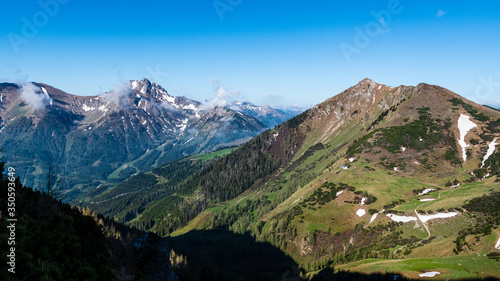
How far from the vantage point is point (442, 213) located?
104812mm

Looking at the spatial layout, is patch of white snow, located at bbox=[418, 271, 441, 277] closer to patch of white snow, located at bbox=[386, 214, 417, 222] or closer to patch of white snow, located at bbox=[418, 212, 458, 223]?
patch of white snow, located at bbox=[418, 212, 458, 223]

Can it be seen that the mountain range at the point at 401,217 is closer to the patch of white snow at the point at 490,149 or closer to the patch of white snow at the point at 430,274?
the patch of white snow at the point at 430,274

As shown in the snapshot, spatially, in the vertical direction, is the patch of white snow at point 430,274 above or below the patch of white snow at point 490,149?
below

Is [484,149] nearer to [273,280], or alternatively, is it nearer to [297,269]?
[297,269]

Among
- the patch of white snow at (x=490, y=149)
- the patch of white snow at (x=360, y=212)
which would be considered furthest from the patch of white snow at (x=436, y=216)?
the patch of white snow at (x=490, y=149)

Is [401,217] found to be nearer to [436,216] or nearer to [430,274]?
[436,216]

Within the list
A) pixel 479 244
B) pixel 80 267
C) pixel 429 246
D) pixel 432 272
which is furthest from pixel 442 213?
pixel 80 267

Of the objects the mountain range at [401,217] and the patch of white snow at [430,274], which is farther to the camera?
the mountain range at [401,217]

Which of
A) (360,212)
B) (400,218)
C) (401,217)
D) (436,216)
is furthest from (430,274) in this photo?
(360,212)

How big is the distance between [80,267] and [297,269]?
4925 inches

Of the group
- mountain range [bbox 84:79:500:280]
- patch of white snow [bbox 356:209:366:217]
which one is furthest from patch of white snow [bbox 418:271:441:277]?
patch of white snow [bbox 356:209:366:217]

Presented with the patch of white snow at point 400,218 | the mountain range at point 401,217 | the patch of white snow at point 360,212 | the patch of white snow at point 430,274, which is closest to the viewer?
the patch of white snow at point 430,274

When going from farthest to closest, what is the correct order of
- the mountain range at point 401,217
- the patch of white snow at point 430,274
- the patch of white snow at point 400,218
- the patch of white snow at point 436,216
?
the patch of white snow at point 400,218 → the patch of white snow at point 436,216 → the mountain range at point 401,217 → the patch of white snow at point 430,274

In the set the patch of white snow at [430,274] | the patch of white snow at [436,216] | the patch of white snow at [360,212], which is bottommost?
the patch of white snow at [430,274]
